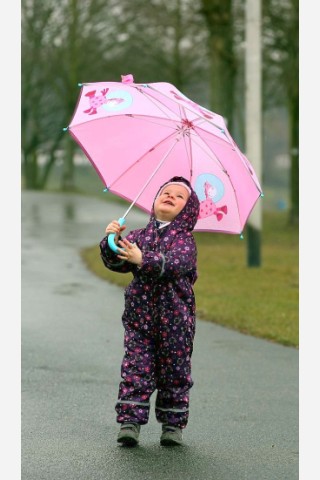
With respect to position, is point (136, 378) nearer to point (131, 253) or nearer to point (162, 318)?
point (162, 318)

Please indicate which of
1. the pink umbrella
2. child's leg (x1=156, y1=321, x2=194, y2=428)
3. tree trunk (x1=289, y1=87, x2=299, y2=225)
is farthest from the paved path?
tree trunk (x1=289, y1=87, x2=299, y2=225)

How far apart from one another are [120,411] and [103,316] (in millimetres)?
5013

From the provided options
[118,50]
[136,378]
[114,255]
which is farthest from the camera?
[118,50]

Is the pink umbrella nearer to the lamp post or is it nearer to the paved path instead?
the paved path

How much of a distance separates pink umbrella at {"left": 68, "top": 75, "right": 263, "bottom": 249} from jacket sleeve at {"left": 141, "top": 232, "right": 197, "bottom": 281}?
0.42 m

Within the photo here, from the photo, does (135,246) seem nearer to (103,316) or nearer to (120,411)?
(120,411)

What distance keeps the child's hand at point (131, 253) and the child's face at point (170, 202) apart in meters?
0.32

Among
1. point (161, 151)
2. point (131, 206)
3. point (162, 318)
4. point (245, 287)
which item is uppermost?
point (161, 151)

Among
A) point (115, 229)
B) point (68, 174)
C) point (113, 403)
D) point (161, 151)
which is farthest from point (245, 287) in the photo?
point (68, 174)

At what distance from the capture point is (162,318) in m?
5.00

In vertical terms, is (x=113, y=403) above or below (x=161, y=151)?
below

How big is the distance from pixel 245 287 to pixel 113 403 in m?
6.32
